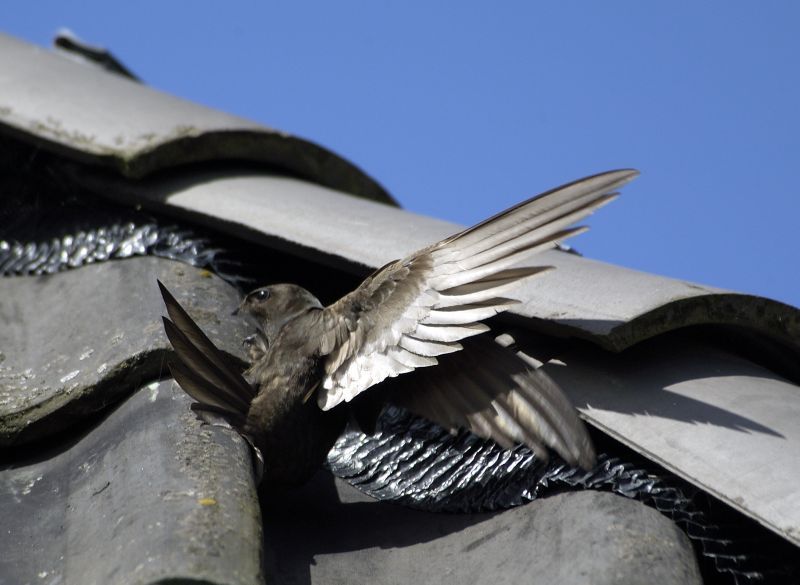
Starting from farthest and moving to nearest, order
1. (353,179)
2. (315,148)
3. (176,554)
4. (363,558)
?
(353,179) < (315,148) < (363,558) < (176,554)

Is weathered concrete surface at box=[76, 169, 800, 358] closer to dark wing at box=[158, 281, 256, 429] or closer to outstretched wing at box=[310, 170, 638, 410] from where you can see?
outstretched wing at box=[310, 170, 638, 410]

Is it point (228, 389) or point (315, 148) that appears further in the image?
point (315, 148)

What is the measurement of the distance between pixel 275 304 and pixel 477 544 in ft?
2.44

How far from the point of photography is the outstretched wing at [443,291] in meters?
2.06

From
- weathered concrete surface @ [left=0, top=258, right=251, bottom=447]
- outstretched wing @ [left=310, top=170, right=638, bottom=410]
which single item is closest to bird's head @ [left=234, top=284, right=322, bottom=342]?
weathered concrete surface @ [left=0, top=258, right=251, bottom=447]

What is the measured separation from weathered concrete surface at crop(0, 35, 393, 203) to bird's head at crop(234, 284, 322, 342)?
1.72 ft

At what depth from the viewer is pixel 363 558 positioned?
2.03m

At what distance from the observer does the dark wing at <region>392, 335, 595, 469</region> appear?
2.02m

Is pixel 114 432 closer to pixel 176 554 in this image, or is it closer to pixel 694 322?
pixel 176 554

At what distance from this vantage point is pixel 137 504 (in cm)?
175

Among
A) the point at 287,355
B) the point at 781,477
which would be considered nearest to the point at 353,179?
the point at 287,355

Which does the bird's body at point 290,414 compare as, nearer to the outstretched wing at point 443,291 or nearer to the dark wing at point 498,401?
the outstretched wing at point 443,291

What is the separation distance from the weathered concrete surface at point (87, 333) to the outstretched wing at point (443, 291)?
0.32 metres

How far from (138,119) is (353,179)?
0.87m
